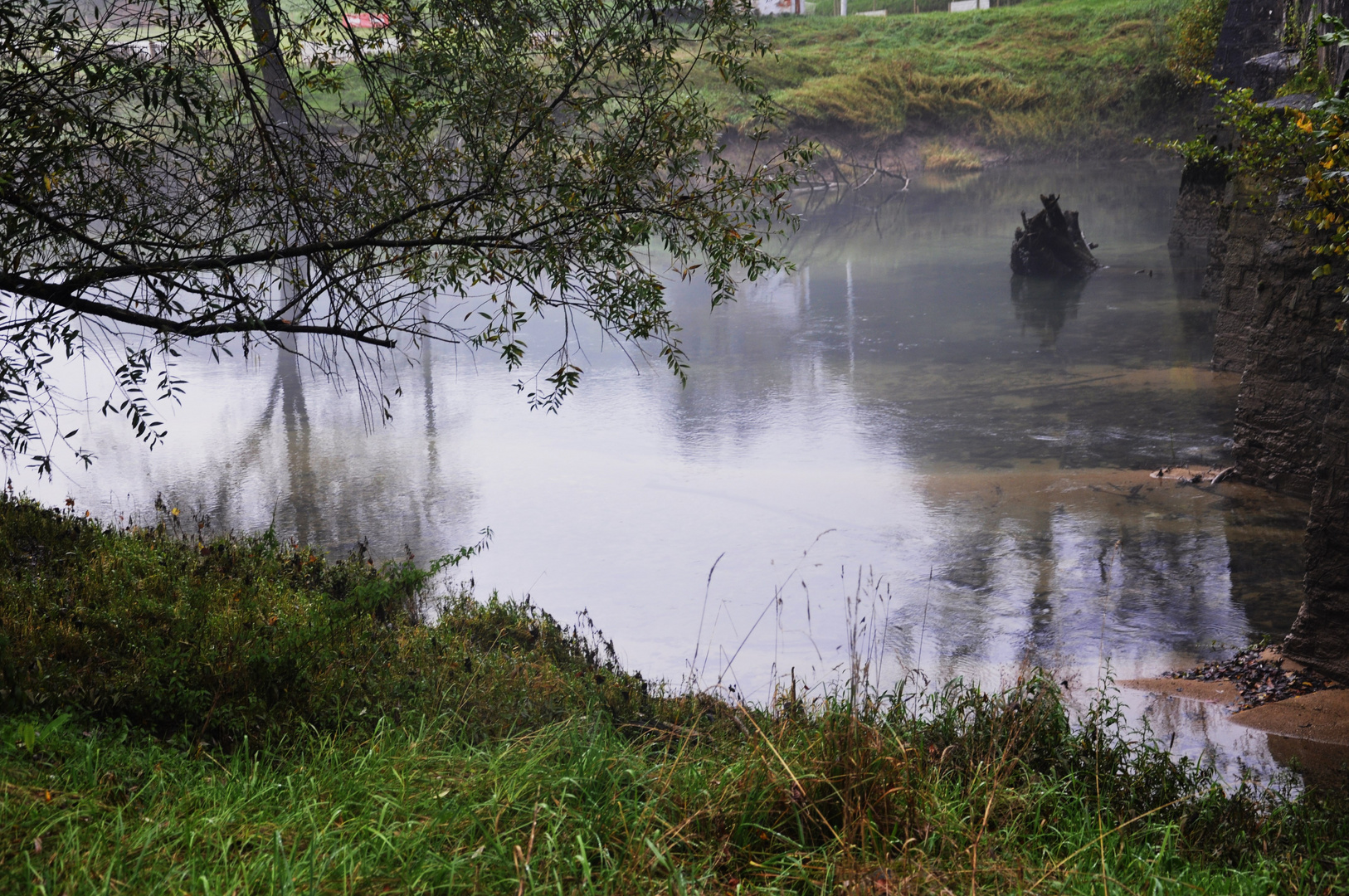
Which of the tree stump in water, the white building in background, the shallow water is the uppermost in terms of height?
the white building in background

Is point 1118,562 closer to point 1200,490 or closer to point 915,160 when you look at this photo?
point 1200,490

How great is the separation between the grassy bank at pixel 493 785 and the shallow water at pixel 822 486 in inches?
47.8

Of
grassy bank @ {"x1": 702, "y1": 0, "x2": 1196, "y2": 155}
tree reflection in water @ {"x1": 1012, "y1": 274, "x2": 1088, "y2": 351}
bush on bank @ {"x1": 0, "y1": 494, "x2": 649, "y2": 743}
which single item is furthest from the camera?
grassy bank @ {"x1": 702, "y1": 0, "x2": 1196, "y2": 155}

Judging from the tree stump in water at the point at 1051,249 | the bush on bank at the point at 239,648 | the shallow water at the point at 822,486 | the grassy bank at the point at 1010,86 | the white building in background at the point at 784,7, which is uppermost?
the white building in background at the point at 784,7

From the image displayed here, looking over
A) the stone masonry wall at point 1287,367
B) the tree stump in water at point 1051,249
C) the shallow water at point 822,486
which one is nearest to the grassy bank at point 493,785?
the shallow water at point 822,486

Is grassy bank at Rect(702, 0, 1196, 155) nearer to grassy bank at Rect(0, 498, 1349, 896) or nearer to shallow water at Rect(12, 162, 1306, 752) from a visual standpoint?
shallow water at Rect(12, 162, 1306, 752)

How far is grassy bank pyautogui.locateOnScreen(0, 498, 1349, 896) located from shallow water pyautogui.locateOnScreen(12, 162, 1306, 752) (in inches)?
47.8

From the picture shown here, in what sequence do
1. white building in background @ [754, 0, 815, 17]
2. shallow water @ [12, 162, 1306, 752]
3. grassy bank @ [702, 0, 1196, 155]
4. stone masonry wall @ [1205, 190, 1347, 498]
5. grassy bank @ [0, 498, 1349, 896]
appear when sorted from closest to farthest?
grassy bank @ [0, 498, 1349, 896], shallow water @ [12, 162, 1306, 752], stone masonry wall @ [1205, 190, 1347, 498], grassy bank @ [702, 0, 1196, 155], white building in background @ [754, 0, 815, 17]

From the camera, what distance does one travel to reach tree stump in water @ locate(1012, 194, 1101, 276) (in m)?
25.9

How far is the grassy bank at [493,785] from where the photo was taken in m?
3.02

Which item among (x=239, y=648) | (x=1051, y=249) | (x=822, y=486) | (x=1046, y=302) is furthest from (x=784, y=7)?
(x=239, y=648)

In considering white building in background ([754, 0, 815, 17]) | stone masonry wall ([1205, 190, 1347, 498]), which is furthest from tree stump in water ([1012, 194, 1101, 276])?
white building in background ([754, 0, 815, 17])

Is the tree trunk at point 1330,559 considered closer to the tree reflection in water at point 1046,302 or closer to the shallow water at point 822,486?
the shallow water at point 822,486

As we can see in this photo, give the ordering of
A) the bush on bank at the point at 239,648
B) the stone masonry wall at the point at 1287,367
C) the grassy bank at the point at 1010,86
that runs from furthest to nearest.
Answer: the grassy bank at the point at 1010,86, the stone masonry wall at the point at 1287,367, the bush on bank at the point at 239,648
